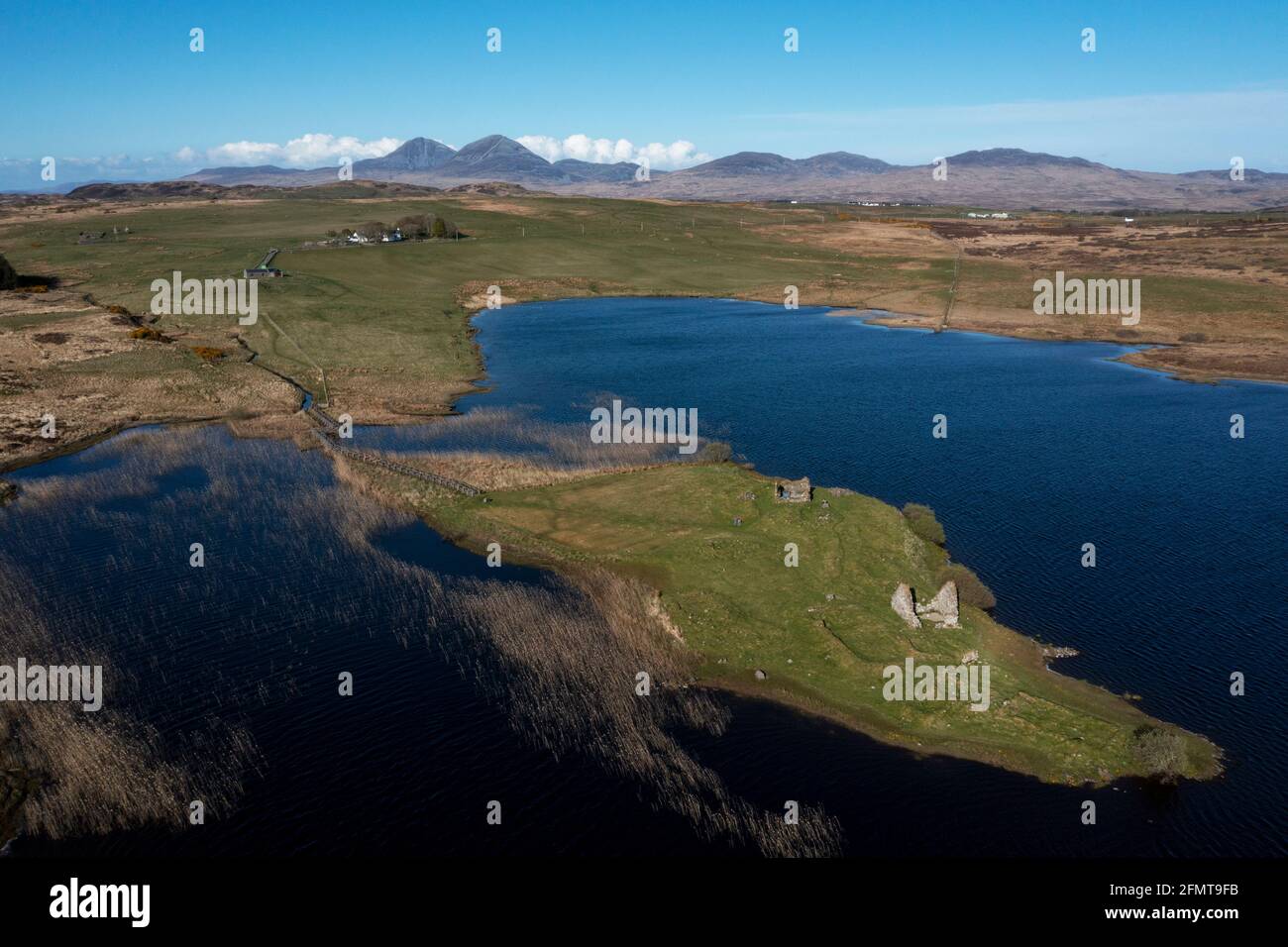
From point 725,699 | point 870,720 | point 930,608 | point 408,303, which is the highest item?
point 408,303

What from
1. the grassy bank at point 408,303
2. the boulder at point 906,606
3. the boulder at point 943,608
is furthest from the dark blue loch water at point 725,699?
the grassy bank at point 408,303

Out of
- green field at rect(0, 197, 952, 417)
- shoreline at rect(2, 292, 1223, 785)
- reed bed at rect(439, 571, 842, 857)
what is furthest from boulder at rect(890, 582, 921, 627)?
green field at rect(0, 197, 952, 417)

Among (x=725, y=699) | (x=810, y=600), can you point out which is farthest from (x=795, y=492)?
(x=725, y=699)

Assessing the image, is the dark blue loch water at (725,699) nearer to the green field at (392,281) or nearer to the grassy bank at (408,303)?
the grassy bank at (408,303)

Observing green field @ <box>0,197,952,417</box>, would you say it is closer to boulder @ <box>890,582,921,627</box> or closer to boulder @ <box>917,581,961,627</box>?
boulder @ <box>890,582,921,627</box>

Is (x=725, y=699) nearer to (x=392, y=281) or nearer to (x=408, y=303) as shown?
(x=408, y=303)
